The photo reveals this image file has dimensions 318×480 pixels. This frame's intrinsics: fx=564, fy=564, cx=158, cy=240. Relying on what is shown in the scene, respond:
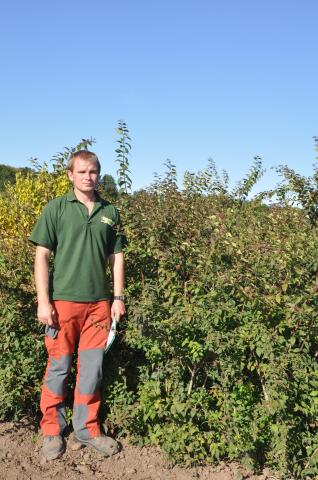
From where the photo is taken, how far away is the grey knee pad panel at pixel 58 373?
388cm

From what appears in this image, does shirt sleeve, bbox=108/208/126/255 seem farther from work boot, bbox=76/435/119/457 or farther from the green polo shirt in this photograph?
work boot, bbox=76/435/119/457

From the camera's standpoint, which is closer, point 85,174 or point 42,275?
point 42,275

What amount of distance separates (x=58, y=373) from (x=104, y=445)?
592 mm

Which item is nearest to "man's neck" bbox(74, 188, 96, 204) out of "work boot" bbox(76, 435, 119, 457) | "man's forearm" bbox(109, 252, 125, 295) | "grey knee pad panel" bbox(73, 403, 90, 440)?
"man's forearm" bbox(109, 252, 125, 295)

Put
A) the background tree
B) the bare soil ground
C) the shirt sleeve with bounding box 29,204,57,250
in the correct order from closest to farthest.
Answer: the bare soil ground < the shirt sleeve with bounding box 29,204,57,250 < the background tree

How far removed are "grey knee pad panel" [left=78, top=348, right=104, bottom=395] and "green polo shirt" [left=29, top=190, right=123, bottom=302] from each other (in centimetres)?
39

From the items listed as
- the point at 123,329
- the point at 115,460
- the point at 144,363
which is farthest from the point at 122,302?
the point at 115,460

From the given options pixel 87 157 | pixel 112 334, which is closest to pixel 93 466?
pixel 112 334

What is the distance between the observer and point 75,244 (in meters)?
3.86

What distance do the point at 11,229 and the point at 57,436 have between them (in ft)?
7.60

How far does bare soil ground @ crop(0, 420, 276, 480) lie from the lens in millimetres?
3670

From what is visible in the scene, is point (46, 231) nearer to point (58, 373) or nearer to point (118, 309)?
point (118, 309)

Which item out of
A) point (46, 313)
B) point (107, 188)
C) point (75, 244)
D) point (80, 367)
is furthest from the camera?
point (107, 188)

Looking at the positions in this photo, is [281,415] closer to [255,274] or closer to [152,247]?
[255,274]
